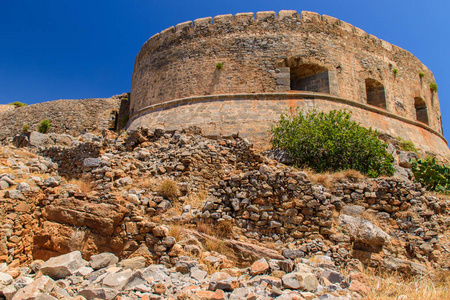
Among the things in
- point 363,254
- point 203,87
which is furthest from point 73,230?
point 203,87

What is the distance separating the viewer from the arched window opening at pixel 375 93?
12.1 meters

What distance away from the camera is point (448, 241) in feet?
17.7

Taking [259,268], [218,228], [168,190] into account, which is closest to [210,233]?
[218,228]

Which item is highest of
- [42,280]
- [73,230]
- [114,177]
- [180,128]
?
[180,128]

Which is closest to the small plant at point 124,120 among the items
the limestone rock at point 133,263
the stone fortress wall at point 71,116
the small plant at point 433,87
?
the stone fortress wall at point 71,116

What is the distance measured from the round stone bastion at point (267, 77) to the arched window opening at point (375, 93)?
0.03 m

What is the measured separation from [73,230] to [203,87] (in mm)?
7758

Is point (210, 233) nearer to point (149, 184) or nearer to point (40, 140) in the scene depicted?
point (149, 184)

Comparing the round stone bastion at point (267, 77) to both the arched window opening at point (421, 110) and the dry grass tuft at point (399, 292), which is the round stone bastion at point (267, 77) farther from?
the dry grass tuft at point (399, 292)

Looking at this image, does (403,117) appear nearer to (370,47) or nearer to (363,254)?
(370,47)

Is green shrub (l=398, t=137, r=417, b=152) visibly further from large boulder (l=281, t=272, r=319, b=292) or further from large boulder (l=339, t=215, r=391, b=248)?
large boulder (l=281, t=272, r=319, b=292)

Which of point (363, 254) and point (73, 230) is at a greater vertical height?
point (73, 230)

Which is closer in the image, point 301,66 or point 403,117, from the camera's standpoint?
point 301,66

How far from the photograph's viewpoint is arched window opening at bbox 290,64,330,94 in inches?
443
